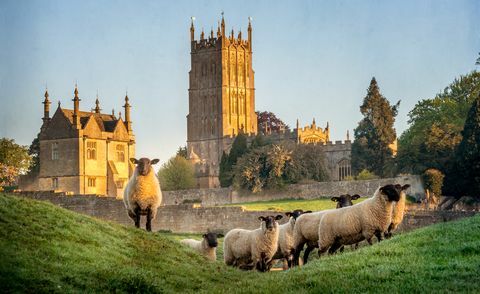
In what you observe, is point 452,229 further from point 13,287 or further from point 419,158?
point 419,158

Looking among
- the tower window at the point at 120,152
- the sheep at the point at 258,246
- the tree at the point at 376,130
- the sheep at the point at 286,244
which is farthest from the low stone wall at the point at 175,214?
the sheep at the point at 258,246

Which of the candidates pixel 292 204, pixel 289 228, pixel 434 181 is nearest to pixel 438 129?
pixel 434 181

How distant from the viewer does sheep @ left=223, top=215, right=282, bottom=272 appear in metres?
28.1

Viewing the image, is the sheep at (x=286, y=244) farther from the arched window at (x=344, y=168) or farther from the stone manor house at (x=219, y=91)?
the stone manor house at (x=219, y=91)

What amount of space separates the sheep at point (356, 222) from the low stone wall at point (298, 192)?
154 feet

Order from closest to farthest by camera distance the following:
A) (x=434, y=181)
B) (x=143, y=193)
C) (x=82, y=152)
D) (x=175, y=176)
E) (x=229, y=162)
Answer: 1. (x=143, y=193)
2. (x=434, y=181)
3. (x=82, y=152)
4. (x=229, y=162)
5. (x=175, y=176)

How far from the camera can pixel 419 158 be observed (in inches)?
3044

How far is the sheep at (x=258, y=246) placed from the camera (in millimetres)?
28141

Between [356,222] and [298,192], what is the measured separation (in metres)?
61.2

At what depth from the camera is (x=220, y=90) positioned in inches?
5950

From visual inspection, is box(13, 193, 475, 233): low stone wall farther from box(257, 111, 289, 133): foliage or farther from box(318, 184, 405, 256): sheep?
box(257, 111, 289, 133): foliage

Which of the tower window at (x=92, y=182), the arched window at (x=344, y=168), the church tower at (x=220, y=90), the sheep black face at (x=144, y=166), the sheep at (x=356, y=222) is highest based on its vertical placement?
the church tower at (x=220, y=90)

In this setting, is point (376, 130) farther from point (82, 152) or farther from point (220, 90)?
point (220, 90)

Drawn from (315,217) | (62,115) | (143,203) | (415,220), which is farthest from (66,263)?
(62,115)
